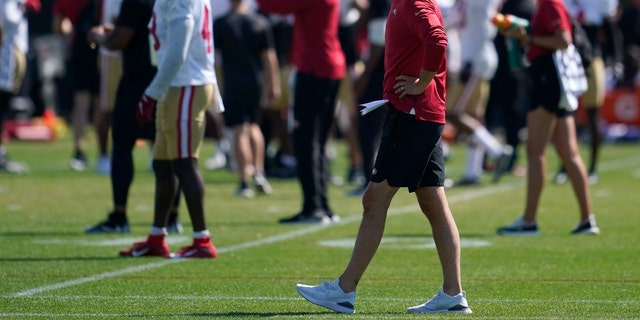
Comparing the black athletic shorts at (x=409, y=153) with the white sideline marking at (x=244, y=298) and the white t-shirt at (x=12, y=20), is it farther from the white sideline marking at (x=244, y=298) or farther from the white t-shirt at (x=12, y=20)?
the white t-shirt at (x=12, y=20)

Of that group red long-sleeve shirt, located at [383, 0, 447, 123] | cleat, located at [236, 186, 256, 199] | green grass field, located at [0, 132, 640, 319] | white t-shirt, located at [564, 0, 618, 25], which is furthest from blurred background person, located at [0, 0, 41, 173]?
red long-sleeve shirt, located at [383, 0, 447, 123]

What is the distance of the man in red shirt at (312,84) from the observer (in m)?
11.4

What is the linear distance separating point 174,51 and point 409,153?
7.54 feet

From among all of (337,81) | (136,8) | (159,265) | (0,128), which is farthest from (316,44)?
(0,128)

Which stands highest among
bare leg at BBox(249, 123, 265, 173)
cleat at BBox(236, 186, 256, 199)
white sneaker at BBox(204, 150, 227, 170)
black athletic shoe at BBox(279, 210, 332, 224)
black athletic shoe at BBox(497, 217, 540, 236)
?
black athletic shoe at BBox(497, 217, 540, 236)

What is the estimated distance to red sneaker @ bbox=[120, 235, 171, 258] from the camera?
29.9 feet

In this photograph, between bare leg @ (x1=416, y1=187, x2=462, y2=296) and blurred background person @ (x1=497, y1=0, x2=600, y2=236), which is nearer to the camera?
bare leg @ (x1=416, y1=187, x2=462, y2=296)

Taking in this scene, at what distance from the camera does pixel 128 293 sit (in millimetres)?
7512

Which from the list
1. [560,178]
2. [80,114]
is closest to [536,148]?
[560,178]

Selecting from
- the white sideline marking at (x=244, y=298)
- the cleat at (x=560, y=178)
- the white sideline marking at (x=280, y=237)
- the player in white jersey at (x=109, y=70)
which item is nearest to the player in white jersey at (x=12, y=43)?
the player in white jersey at (x=109, y=70)

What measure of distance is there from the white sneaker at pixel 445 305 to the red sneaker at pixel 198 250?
8.10 ft

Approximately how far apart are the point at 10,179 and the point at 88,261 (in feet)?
24.4

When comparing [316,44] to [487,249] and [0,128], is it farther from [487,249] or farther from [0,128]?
[0,128]

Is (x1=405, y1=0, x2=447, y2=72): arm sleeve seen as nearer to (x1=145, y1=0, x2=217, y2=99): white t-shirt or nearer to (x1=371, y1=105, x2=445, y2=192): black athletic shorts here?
(x1=371, y1=105, x2=445, y2=192): black athletic shorts
